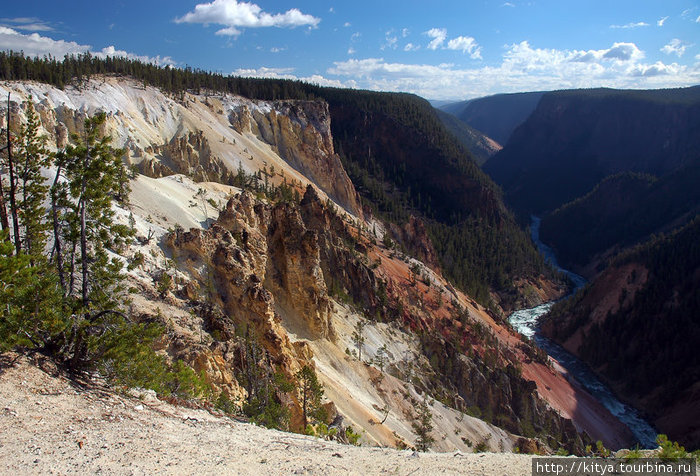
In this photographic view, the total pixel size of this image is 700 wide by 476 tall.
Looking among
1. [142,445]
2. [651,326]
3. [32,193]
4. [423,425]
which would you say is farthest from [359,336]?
[651,326]

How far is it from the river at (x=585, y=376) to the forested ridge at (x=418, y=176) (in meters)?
7.24

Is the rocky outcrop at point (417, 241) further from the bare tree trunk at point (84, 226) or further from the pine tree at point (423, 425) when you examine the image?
the bare tree trunk at point (84, 226)

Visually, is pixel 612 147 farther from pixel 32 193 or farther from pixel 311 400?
pixel 32 193

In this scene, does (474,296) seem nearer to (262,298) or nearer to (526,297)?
(526,297)

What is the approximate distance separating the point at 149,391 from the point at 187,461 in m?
3.44

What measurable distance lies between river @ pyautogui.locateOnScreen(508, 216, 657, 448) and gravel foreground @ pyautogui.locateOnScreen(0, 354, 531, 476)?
44.7 meters

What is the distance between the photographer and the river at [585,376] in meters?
49.7

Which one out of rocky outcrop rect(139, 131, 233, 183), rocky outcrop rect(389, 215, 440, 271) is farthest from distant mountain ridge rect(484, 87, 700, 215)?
rocky outcrop rect(139, 131, 233, 183)

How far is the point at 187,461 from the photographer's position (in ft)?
26.8

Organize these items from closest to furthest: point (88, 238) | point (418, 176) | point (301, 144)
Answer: point (88, 238) → point (301, 144) → point (418, 176)

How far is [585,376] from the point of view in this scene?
201ft

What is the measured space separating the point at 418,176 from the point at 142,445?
106650 mm

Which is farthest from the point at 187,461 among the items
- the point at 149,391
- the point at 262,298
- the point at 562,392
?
the point at 562,392

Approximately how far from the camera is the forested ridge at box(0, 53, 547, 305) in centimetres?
8231
